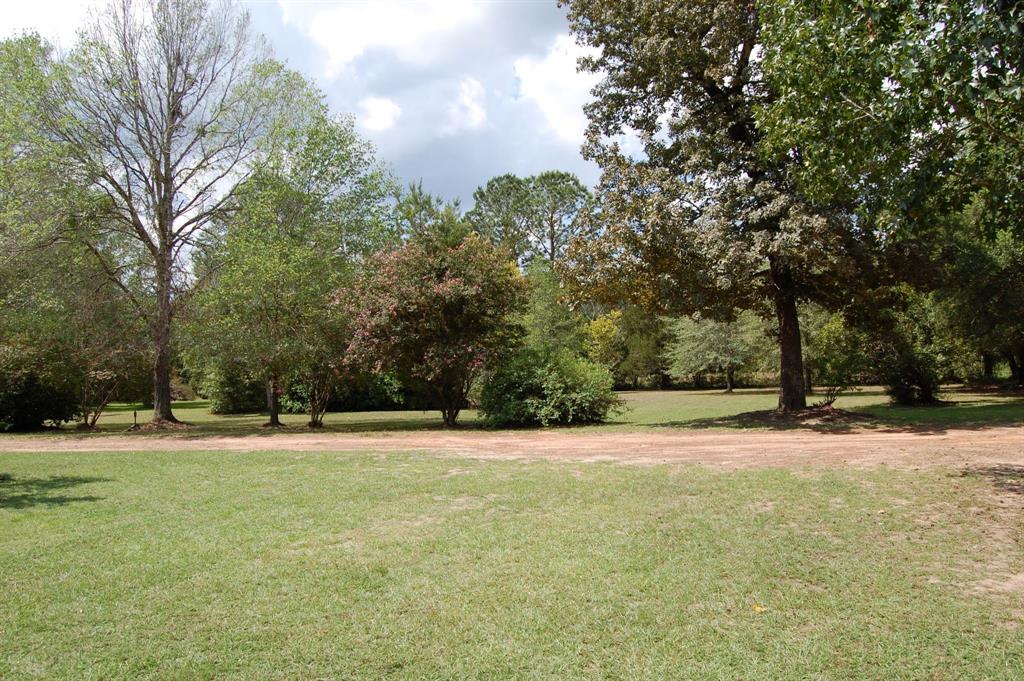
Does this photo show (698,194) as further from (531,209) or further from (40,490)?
(531,209)

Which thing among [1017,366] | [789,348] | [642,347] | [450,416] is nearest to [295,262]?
[450,416]

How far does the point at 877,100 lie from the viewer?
312 inches

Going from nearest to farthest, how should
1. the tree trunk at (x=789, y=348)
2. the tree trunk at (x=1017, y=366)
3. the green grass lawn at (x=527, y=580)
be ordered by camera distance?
1. the green grass lawn at (x=527, y=580)
2. the tree trunk at (x=789, y=348)
3. the tree trunk at (x=1017, y=366)

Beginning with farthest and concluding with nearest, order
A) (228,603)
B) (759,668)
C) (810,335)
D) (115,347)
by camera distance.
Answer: (810,335) → (115,347) → (228,603) → (759,668)

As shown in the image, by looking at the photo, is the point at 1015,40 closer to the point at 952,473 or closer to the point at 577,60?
the point at 952,473

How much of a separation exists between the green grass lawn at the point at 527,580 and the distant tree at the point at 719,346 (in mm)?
36800

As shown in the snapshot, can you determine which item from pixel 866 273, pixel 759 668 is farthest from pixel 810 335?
pixel 759 668

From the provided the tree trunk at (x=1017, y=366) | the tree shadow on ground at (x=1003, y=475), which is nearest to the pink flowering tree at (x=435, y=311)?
the tree shadow on ground at (x=1003, y=475)

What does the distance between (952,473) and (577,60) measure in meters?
14.8

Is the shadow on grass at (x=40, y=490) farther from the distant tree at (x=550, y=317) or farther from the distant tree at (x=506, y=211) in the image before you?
the distant tree at (x=506, y=211)

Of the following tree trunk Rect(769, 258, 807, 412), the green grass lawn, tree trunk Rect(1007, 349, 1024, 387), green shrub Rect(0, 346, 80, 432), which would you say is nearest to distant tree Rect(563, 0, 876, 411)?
tree trunk Rect(769, 258, 807, 412)

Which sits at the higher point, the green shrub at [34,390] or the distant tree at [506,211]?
the distant tree at [506,211]

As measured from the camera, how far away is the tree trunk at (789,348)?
17.9 metres

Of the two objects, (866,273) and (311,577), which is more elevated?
(866,273)
